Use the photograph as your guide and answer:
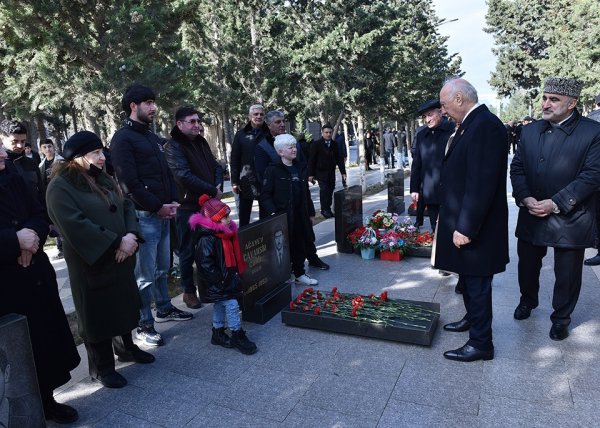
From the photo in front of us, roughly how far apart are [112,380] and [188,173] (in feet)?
7.03

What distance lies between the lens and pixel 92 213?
11.2 feet

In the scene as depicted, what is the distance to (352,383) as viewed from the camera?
138 inches

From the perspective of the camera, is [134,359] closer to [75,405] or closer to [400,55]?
[75,405]

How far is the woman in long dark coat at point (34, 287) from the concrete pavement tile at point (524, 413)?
274 cm

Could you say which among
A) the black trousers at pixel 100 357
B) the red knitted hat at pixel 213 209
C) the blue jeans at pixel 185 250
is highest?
the red knitted hat at pixel 213 209

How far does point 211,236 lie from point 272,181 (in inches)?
67.5

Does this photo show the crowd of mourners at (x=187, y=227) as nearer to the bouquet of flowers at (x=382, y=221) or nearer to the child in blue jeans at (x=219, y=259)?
the child in blue jeans at (x=219, y=259)

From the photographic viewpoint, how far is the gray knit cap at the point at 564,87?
3.84 m

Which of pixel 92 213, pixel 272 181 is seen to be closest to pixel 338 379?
pixel 92 213

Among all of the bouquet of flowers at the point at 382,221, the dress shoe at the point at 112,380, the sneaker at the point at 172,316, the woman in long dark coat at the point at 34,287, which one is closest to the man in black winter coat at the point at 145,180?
the sneaker at the point at 172,316

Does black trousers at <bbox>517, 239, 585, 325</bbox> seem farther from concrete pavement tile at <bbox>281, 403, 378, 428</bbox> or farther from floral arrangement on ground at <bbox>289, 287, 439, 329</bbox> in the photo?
concrete pavement tile at <bbox>281, 403, 378, 428</bbox>

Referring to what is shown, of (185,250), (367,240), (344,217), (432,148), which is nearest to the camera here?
(185,250)

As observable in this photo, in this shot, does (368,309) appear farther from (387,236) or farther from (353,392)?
(387,236)

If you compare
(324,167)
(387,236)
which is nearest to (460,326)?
(387,236)
